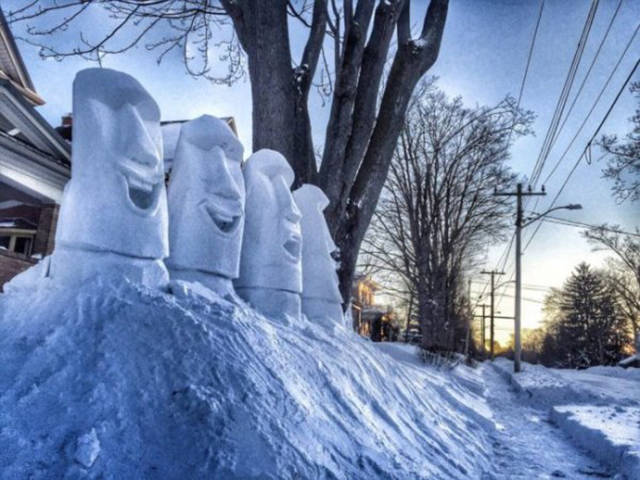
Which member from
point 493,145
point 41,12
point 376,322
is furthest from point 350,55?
point 376,322

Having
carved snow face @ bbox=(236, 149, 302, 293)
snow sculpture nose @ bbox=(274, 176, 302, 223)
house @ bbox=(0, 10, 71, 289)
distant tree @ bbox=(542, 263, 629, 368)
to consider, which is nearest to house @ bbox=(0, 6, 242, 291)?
house @ bbox=(0, 10, 71, 289)

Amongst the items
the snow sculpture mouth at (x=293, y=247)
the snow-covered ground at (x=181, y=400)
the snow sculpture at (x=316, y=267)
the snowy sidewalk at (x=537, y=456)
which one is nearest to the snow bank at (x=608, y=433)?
the snowy sidewalk at (x=537, y=456)

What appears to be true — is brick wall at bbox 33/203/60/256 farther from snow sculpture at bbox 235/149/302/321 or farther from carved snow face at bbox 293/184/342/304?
snow sculpture at bbox 235/149/302/321

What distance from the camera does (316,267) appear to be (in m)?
3.98

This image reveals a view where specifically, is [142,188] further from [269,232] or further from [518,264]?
[518,264]

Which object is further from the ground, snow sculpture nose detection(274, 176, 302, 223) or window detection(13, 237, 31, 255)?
window detection(13, 237, 31, 255)

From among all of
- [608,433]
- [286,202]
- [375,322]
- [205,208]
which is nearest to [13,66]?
[286,202]

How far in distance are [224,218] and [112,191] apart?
706mm

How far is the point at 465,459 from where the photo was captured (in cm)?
267

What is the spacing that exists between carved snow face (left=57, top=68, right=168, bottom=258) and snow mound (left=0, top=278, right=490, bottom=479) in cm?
25

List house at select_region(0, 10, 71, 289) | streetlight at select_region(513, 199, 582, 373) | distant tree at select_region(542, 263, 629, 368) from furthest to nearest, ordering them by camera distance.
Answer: distant tree at select_region(542, 263, 629, 368) < streetlight at select_region(513, 199, 582, 373) < house at select_region(0, 10, 71, 289)

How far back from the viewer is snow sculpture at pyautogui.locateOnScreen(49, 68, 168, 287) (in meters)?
2.10

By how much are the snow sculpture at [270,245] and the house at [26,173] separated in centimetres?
467

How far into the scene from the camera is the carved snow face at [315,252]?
395 cm
